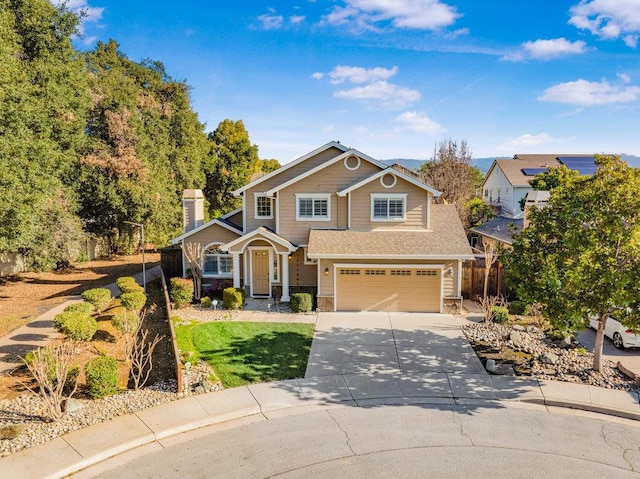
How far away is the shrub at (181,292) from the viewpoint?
1895 centimetres

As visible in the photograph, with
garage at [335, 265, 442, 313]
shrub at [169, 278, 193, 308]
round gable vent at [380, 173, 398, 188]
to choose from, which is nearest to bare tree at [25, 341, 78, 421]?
shrub at [169, 278, 193, 308]

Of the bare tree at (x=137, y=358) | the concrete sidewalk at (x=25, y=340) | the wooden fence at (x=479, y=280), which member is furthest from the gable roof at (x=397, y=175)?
the concrete sidewalk at (x=25, y=340)

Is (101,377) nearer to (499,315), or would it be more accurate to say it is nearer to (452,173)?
(499,315)

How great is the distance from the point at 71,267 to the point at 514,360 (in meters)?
27.4

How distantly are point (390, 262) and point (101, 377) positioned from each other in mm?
11606

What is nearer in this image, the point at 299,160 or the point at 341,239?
the point at 341,239

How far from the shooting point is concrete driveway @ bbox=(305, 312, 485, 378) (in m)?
13.0

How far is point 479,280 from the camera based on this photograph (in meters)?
20.3

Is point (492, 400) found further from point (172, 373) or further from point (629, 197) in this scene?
point (172, 373)

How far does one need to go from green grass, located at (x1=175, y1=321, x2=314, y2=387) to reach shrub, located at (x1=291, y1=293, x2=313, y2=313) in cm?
165

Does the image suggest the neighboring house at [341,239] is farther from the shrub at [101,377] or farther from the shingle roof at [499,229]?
the shrub at [101,377]

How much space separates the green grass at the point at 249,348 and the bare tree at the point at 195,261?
4068 mm

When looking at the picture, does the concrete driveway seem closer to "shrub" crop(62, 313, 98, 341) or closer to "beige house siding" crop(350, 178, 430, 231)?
"beige house siding" crop(350, 178, 430, 231)

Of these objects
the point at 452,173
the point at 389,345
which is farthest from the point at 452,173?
the point at 389,345
